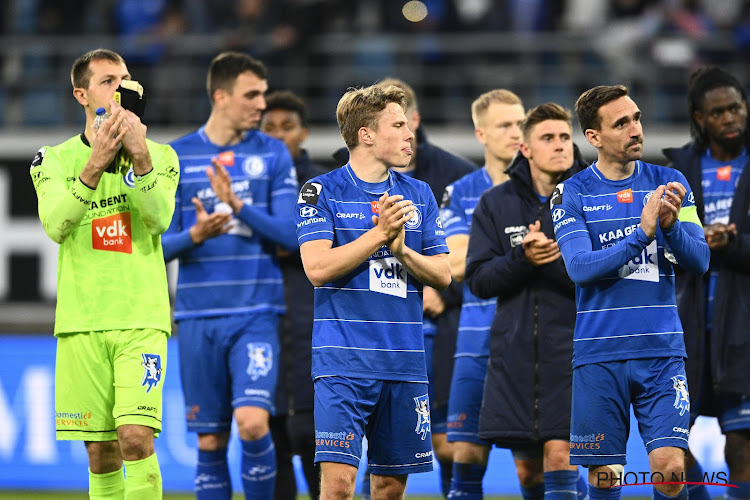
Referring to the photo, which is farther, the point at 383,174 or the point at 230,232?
the point at 230,232

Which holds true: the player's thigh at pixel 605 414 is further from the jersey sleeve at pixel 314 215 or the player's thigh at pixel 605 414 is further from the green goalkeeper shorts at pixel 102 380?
the green goalkeeper shorts at pixel 102 380

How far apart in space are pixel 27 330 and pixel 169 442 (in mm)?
1947

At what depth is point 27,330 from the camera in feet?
40.0

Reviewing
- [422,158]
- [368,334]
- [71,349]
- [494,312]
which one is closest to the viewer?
[368,334]

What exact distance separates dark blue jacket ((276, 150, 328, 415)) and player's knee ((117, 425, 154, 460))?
211cm

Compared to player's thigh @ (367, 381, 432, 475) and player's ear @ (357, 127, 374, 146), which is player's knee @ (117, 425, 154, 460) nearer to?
player's thigh @ (367, 381, 432, 475)

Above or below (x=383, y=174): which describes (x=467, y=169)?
above

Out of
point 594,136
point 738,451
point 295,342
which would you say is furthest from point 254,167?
point 738,451

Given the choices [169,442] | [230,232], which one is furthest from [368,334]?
[169,442]

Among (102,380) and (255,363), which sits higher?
(255,363)

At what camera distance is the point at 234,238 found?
802cm

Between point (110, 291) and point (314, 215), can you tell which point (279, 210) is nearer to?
point (110, 291)

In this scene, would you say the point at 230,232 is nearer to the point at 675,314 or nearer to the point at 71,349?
the point at 71,349

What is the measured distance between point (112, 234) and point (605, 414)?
111 inches
